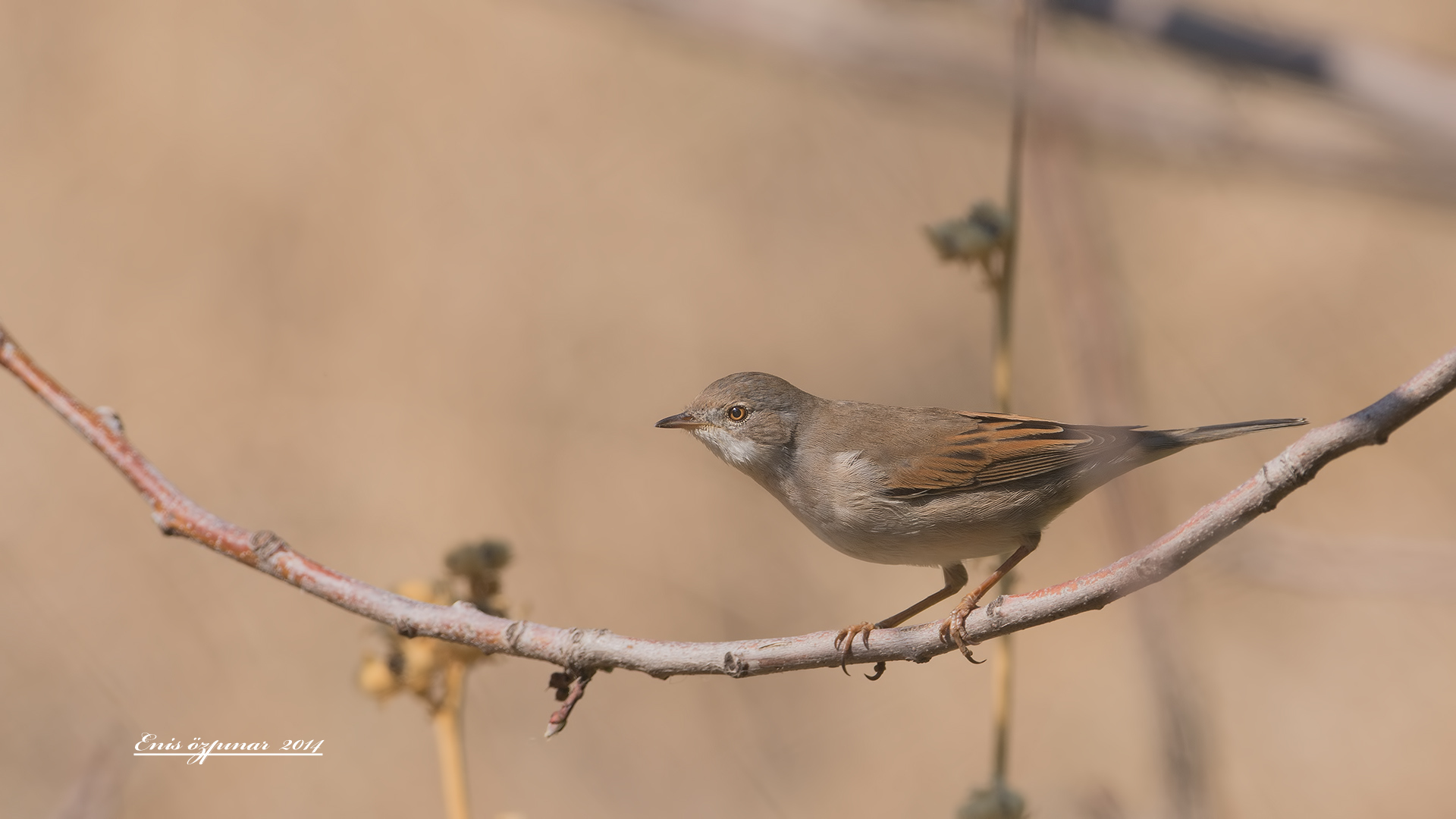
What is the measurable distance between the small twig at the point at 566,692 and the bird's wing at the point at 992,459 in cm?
167

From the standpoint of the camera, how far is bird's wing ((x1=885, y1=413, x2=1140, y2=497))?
4.02m

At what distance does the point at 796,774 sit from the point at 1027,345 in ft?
12.0

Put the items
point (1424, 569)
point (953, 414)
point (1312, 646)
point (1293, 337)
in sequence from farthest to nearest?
1. point (1293, 337)
2. point (1312, 646)
3. point (953, 414)
4. point (1424, 569)

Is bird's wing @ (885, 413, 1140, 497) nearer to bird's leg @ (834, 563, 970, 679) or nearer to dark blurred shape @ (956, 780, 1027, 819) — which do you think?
bird's leg @ (834, 563, 970, 679)

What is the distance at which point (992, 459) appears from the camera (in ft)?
13.4

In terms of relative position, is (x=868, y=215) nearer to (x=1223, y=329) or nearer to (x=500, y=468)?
(x=1223, y=329)

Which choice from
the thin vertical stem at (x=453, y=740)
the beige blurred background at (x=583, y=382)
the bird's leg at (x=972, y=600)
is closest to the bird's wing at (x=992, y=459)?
the bird's leg at (x=972, y=600)

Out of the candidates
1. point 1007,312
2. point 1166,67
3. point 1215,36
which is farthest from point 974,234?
→ point 1166,67

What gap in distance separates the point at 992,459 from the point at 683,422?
122cm

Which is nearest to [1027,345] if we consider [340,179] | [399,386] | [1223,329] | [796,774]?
[1223,329]

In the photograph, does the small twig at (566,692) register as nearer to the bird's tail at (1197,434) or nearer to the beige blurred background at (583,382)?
the bird's tail at (1197,434)

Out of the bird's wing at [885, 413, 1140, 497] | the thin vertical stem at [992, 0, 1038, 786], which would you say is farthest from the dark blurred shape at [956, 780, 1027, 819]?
the bird's wing at [885, 413, 1140, 497]

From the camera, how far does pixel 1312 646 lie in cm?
827

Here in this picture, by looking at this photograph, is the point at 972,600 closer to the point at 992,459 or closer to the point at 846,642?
the point at 992,459
